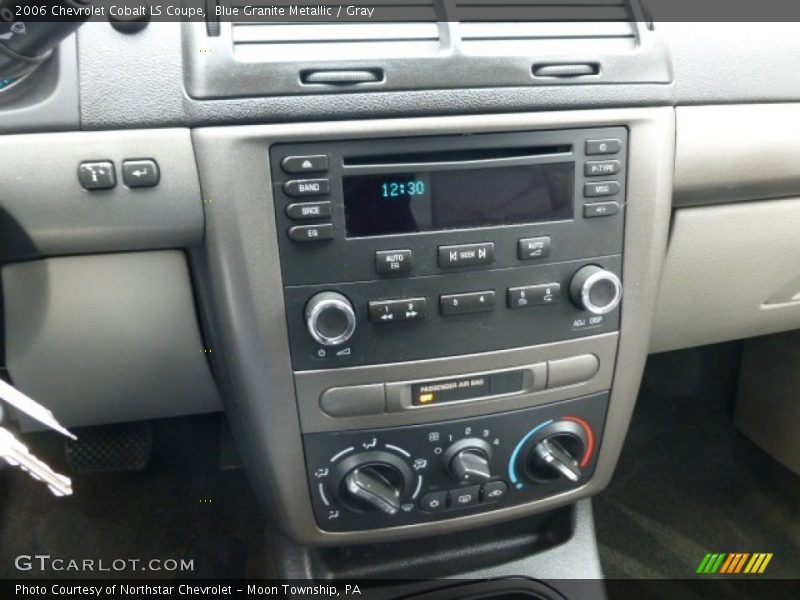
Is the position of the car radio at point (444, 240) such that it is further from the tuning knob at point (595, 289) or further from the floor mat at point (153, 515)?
the floor mat at point (153, 515)

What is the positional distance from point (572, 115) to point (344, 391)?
37cm

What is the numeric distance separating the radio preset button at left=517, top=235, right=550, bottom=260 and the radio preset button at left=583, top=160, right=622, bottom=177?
0.08 meters

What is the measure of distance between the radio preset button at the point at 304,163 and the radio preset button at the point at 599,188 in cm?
28

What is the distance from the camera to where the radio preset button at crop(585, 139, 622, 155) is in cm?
76

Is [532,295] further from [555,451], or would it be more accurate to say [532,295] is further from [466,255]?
[555,451]

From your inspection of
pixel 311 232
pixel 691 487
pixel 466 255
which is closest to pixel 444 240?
pixel 466 255

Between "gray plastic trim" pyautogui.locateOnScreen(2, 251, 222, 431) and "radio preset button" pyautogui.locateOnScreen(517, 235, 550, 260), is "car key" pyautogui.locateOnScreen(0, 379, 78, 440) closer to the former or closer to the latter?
"gray plastic trim" pyautogui.locateOnScreen(2, 251, 222, 431)

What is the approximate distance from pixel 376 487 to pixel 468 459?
11 cm

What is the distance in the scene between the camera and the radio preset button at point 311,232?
70cm

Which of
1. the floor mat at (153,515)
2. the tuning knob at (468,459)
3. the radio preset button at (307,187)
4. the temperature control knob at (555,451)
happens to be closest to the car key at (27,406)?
the radio preset button at (307,187)

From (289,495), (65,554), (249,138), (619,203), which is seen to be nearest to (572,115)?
(619,203)

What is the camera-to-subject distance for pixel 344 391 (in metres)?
0.77

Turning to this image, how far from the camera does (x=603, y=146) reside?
29.9 inches

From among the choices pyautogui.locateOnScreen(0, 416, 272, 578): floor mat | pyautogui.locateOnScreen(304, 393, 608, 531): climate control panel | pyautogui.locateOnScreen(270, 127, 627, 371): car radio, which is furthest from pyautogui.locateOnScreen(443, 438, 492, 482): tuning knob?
pyautogui.locateOnScreen(0, 416, 272, 578): floor mat
